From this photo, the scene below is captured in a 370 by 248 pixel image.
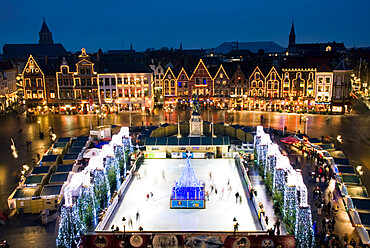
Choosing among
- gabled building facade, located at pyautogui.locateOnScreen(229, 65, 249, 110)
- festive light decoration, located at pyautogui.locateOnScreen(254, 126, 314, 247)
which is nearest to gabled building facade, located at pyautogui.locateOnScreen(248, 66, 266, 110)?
gabled building facade, located at pyautogui.locateOnScreen(229, 65, 249, 110)

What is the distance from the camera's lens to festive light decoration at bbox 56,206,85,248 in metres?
22.9

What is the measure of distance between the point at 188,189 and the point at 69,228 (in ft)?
29.7

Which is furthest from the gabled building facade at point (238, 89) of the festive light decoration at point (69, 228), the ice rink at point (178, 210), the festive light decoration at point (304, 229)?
the festive light decoration at point (69, 228)

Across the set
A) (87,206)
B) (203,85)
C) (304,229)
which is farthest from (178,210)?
(203,85)

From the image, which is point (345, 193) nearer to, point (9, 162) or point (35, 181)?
point (35, 181)

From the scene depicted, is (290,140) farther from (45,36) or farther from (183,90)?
(45,36)

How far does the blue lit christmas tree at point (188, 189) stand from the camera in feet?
91.0

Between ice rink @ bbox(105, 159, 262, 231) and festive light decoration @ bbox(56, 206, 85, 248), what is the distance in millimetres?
2128

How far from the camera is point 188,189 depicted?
28359 millimetres

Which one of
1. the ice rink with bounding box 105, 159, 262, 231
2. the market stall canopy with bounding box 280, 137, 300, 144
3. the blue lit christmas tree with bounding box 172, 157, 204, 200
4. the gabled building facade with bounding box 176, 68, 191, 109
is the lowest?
the ice rink with bounding box 105, 159, 262, 231

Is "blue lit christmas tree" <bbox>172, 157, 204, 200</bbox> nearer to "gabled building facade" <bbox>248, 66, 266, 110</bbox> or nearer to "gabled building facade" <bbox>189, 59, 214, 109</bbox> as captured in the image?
"gabled building facade" <bbox>248, 66, 266, 110</bbox>

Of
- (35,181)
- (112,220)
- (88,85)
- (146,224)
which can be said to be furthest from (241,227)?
(88,85)

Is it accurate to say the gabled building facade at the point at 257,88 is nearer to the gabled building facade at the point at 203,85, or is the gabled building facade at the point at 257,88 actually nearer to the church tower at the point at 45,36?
the gabled building facade at the point at 203,85

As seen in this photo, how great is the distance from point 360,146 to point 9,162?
3830 centimetres
